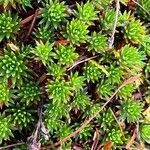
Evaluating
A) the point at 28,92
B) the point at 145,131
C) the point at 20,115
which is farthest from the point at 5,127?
the point at 145,131

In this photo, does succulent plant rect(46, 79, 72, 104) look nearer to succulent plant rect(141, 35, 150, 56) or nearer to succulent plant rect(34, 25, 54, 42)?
succulent plant rect(34, 25, 54, 42)

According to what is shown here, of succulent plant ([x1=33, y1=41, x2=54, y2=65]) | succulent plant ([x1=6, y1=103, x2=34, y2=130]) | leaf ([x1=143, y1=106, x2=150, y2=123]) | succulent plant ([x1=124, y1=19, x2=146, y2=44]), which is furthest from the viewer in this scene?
leaf ([x1=143, y1=106, x2=150, y2=123])

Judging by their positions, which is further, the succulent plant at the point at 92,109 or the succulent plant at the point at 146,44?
the succulent plant at the point at 146,44

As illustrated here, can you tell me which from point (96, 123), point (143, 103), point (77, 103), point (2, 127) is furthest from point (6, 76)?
point (143, 103)

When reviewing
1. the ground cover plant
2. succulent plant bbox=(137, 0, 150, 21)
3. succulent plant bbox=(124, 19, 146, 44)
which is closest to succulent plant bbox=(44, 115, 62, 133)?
Answer: the ground cover plant

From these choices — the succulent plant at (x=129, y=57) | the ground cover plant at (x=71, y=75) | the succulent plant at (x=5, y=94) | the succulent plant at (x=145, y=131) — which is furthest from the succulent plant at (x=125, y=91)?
the succulent plant at (x=5, y=94)

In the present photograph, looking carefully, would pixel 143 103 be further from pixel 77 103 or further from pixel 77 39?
pixel 77 39

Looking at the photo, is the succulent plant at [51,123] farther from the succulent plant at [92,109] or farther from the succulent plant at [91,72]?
the succulent plant at [91,72]

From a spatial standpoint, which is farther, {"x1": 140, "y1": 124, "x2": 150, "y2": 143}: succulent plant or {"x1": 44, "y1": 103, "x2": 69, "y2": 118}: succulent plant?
{"x1": 140, "y1": 124, "x2": 150, "y2": 143}: succulent plant

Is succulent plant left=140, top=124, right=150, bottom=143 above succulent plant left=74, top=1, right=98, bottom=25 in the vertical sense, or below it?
below
